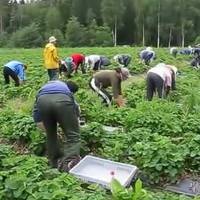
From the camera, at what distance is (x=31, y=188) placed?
15.9 ft

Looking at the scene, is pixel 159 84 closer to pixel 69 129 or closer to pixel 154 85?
pixel 154 85

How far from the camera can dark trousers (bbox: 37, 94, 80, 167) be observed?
6.11 metres

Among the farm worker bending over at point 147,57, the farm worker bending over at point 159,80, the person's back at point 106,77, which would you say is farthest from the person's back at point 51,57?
the farm worker bending over at point 147,57

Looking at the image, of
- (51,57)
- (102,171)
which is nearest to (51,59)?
(51,57)

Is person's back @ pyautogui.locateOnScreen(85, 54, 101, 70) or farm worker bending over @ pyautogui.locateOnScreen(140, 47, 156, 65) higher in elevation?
person's back @ pyautogui.locateOnScreen(85, 54, 101, 70)

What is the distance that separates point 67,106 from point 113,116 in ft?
8.98

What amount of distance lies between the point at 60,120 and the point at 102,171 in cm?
83

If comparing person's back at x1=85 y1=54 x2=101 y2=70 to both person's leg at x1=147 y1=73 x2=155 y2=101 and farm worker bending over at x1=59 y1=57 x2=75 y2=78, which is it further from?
person's leg at x1=147 y1=73 x2=155 y2=101

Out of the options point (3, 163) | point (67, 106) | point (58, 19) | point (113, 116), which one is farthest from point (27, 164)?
point (58, 19)

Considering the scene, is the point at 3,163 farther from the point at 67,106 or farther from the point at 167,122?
the point at 167,122

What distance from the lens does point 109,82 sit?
9.72 metres

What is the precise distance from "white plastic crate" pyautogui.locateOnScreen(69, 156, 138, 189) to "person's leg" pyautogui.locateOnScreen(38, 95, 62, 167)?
541mm

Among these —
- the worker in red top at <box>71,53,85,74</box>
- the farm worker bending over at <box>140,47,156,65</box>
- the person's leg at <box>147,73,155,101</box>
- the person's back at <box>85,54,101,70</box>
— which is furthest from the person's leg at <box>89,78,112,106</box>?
the farm worker bending over at <box>140,47,156,65</box>

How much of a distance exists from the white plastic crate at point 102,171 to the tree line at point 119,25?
174 ft
